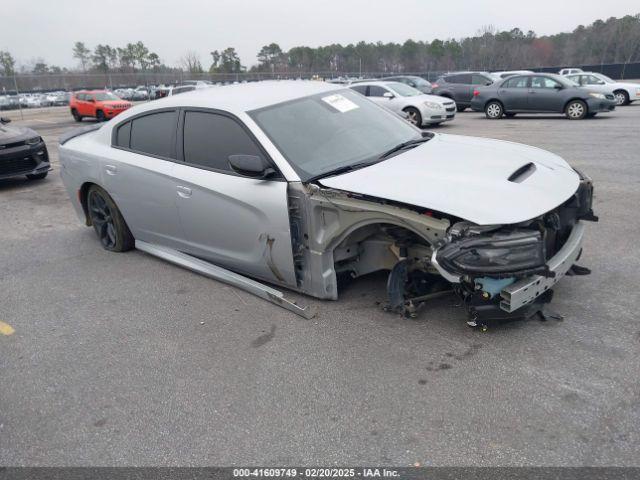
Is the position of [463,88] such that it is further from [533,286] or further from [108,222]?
[533,286]

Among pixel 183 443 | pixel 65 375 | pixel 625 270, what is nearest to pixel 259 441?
pixel 183 443

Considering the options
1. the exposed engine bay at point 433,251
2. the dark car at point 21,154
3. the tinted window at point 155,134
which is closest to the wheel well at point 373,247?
the exposed engine bay at point 433,251

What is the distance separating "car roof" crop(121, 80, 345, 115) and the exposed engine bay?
1071mm

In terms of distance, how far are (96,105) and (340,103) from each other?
2233 centimetres

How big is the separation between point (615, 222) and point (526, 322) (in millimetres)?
2805

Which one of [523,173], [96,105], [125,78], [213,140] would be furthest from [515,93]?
[125,78]

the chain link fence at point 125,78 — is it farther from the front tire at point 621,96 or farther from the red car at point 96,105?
the front tire at point 621,96

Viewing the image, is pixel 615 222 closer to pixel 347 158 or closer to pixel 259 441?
pixel 347 158

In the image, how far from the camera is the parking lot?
248 cm

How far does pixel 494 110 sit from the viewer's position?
17.4 metres

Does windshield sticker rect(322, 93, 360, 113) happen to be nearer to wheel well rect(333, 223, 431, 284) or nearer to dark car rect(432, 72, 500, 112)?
wheel well rect(333, 223, 431, 284)

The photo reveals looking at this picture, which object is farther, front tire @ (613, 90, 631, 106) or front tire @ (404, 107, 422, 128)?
front tire @ (613, 90, 631, 106)

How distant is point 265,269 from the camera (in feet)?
13.1

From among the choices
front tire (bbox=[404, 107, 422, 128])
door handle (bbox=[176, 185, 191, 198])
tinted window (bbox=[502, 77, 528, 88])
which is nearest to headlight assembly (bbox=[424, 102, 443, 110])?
front tire (bbox=[404, 107, 422, 128])
